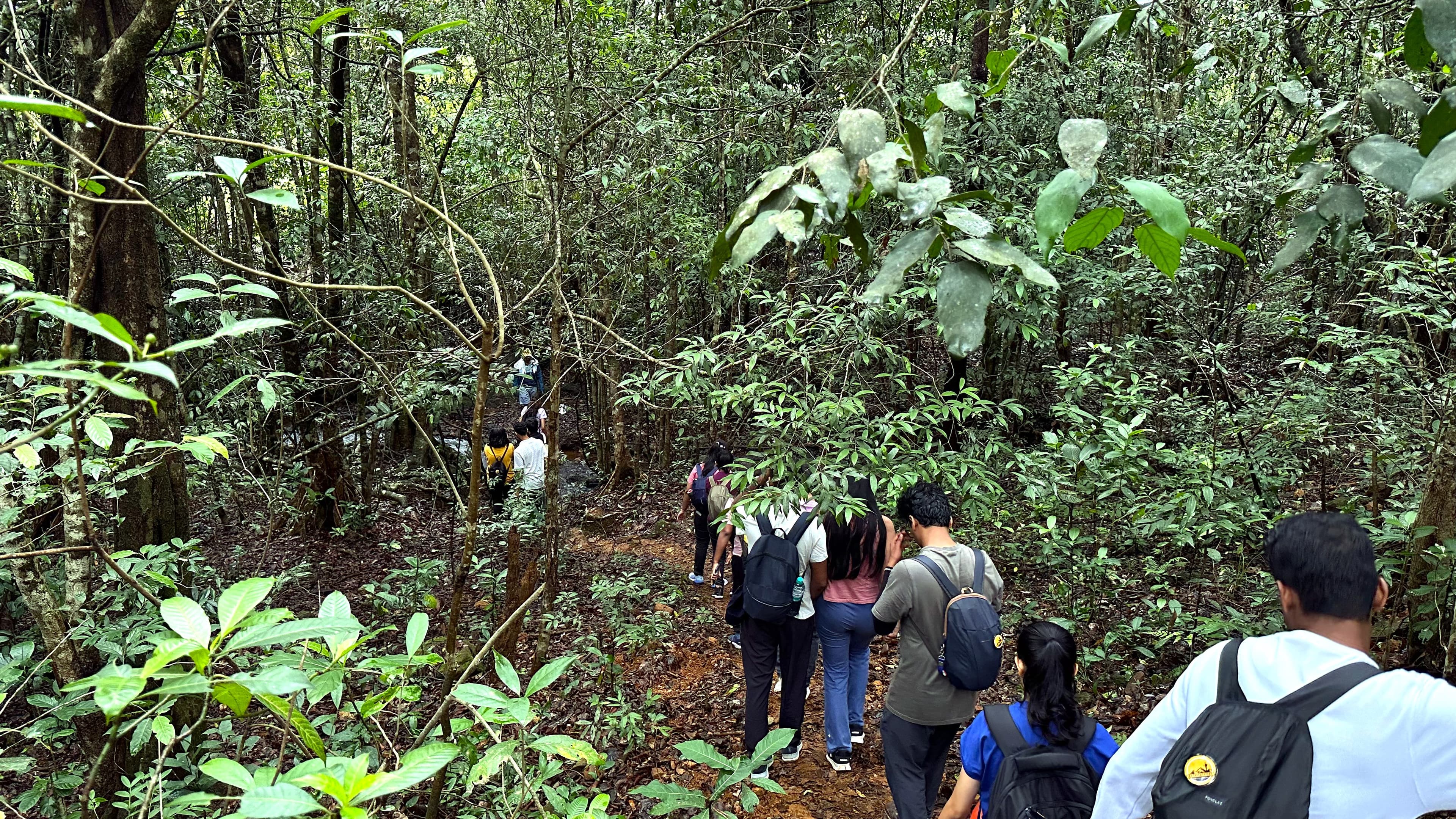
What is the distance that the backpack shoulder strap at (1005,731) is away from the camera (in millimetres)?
2502

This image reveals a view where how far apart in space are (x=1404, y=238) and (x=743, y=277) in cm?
417

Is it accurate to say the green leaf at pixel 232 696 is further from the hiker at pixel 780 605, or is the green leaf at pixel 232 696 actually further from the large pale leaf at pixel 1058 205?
the hiker at pixel 780 605

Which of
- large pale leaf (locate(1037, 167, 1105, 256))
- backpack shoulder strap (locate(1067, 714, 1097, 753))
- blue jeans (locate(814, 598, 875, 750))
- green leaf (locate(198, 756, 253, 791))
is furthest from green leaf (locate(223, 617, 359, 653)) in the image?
blue jeans (locate(814, 598, 875, 750))

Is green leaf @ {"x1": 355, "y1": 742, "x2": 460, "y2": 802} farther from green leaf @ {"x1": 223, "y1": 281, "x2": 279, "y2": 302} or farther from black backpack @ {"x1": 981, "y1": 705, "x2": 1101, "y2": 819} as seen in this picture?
black backpack @ {"x1": 981, "y1": 705, "x2": 1101, "y2": 819}

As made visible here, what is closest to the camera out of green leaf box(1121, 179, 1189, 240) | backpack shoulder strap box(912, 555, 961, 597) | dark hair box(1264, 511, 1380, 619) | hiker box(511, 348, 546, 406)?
green leaf box(1121, 179, 1189, 240)

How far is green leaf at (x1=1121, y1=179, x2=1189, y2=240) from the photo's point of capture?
991mm

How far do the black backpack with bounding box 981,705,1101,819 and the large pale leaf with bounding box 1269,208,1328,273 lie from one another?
1547mm

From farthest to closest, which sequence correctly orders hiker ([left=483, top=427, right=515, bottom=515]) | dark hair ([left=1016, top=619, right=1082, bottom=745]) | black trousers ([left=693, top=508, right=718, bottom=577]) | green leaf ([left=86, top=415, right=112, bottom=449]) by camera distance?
hiker ([left=483, top=427, right=515, bottom=515]), black trousers ([left=693, top=508, right=718, bottom=577]), dark hair ([left=1016, top=619, right=1082, bottom=745]), green leaf ([left=86, top=415, right=112, bottom=449])

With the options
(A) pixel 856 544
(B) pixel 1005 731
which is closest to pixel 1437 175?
(B) pixel 1005 731

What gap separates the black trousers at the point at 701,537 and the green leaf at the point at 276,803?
6.22 metres

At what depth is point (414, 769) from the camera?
1.29 meters

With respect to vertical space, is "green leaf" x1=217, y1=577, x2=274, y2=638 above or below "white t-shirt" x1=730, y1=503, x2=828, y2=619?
above

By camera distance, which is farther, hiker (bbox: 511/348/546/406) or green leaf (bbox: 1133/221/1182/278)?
hiker (bbox: 511/348/546/406)

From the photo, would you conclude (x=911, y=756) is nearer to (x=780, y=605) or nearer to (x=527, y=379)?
(x=780, y=605)
